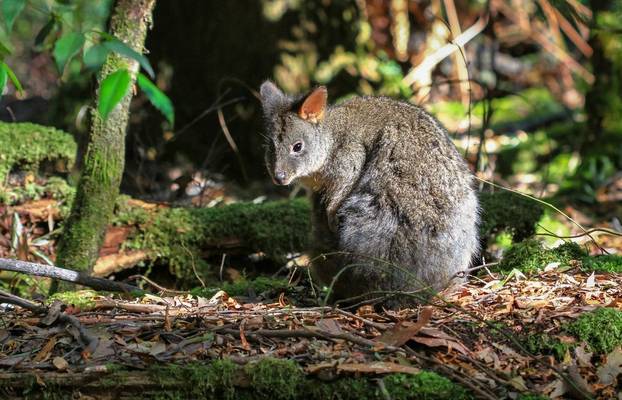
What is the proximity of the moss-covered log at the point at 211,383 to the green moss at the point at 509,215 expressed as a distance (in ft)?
11.8

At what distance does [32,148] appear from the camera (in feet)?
23.6

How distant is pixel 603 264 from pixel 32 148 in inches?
202

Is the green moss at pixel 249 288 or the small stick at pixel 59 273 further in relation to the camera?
the green moss at pixel 249 288

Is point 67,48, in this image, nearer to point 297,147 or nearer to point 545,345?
point 297,147

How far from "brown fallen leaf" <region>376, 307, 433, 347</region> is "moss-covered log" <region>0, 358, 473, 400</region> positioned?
1.00 ft

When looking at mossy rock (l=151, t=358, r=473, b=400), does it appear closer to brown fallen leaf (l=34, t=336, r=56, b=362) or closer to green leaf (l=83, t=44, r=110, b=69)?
brown fallen leaf (l=34, t=336, r=56, b=362)

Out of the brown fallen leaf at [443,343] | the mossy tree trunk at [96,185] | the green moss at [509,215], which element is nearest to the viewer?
the brown fallen leaf at [443,343]

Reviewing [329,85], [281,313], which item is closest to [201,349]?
[281,313]

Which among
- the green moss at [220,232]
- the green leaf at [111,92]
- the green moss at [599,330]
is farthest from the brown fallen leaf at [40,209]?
the green moss at [599,330]

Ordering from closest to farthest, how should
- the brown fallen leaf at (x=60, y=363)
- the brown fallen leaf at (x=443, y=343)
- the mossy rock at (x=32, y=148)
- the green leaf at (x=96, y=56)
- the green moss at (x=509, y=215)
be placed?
the green leaf at (x=96, y=56) → the brown fallen leaf at (x=60, y=363) → the brown fallen leaf at (x=443, y=343) → the mossy rock at (x=32, y=148) → the green moss at (x=509, y=215)

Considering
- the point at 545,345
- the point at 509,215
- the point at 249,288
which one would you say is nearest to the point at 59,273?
the point at 249,288

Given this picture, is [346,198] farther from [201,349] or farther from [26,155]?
[26,155]

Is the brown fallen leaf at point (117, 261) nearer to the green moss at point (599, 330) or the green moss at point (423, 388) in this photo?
the green moss at point (423, 388)

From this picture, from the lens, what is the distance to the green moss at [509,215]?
7219mm
